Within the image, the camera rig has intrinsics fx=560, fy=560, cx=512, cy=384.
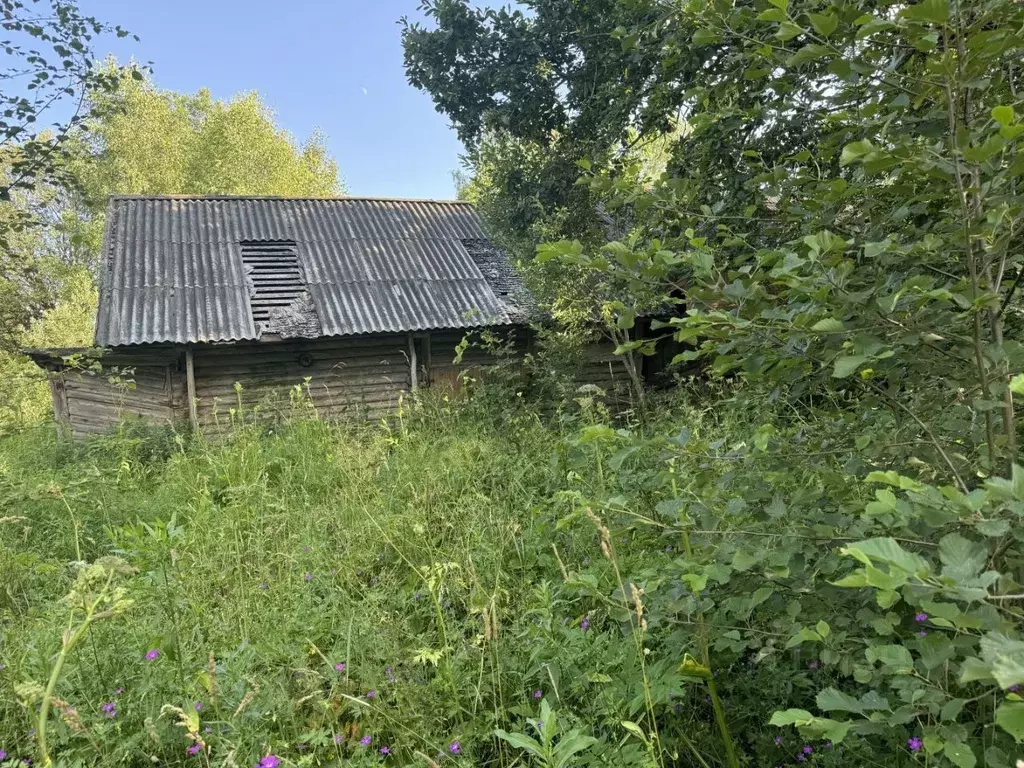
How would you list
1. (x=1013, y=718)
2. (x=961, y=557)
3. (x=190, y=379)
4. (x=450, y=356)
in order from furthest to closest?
(x=450, y=356) < (x=190, y=379) < (x=961, y=557) < (x=1013, y=718)

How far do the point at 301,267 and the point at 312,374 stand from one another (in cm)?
204

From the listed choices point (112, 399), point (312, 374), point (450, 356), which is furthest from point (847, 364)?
point (112, 399)

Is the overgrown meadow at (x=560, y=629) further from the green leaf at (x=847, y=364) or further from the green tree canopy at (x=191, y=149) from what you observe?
the green tree canopy at (x=191, y=149)

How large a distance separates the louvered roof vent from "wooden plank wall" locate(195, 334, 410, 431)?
12.2 inches

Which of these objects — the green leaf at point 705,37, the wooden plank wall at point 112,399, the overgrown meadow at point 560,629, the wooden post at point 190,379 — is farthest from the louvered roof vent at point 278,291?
the green leaf at point 705,37

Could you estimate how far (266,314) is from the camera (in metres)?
8.27

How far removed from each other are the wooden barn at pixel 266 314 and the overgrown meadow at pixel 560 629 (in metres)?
4.51

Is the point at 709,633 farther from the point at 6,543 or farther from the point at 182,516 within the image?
the point at 6,543

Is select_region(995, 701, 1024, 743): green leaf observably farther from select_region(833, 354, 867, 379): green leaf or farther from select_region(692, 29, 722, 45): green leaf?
select_region(692, 29, 722, 45): green leaf

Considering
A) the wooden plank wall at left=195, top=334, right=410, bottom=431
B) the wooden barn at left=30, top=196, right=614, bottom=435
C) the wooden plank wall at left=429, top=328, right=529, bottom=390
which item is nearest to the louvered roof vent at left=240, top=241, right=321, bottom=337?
the wooden barn at left=30, top=196, right=614, bottom=435

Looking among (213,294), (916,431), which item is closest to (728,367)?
(916,431)

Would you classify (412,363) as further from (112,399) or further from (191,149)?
(191,149)

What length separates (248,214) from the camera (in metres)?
10.6

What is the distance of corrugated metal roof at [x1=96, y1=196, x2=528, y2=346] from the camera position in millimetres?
Result: 7938
